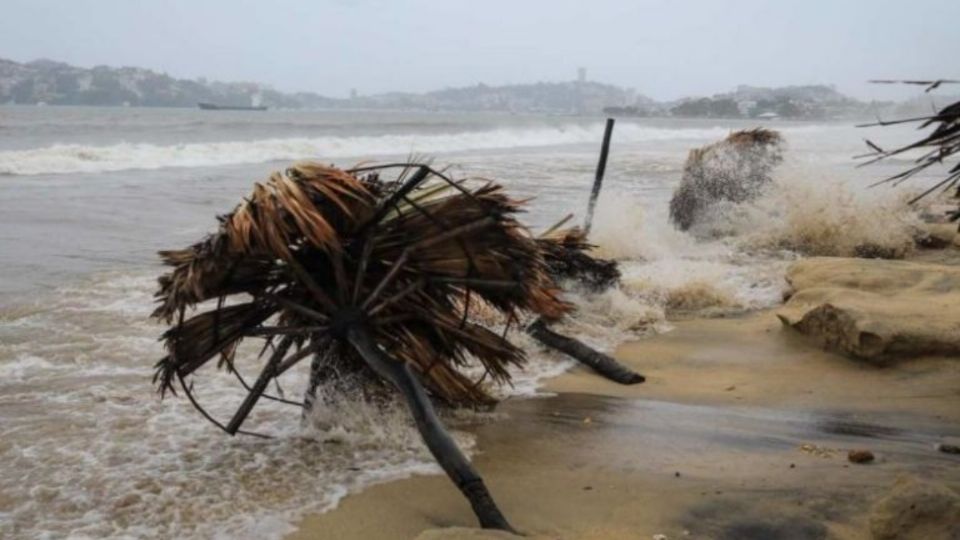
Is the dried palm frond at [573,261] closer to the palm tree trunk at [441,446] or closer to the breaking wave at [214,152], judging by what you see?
the palm tree trunk at [441,446]

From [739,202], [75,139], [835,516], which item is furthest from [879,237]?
[75,139]

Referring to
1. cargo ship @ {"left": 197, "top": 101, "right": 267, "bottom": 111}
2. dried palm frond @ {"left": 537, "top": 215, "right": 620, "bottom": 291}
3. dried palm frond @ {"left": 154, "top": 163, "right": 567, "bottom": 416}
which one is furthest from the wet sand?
cargo ship @ {"left": 197, "top": 101, "right": 267, "bottom": 111}

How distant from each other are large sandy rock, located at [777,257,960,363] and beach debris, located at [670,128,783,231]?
17.4 ft

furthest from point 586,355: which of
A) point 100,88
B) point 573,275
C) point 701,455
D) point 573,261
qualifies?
point 100,88

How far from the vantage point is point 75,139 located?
39.3m

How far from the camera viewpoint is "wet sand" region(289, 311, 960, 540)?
136 inches

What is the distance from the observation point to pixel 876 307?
5.98 m

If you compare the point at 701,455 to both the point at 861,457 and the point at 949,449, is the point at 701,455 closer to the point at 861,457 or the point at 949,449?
the point at 861,457

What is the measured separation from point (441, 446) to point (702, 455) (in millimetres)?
1447

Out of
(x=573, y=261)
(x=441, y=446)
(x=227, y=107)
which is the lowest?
(x=441, y=446)

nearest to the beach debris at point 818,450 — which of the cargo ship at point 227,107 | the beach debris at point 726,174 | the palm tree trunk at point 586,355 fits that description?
the palm tree trunk at point 586,355

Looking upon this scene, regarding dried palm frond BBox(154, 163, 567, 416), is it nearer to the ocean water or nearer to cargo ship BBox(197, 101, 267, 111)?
the ocean water

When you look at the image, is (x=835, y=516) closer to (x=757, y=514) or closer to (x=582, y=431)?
(x=757, y=514)

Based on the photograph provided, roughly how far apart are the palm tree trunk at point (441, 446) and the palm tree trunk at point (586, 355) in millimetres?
2244
